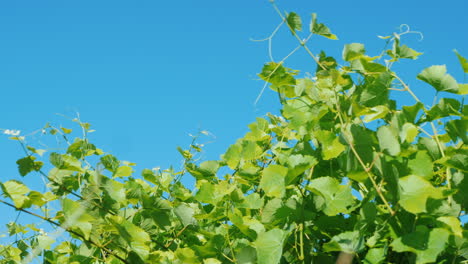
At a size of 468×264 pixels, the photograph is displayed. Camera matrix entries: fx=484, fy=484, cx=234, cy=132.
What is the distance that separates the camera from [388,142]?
3.11 feet

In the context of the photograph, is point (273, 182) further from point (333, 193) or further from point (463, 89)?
point (463, 89)

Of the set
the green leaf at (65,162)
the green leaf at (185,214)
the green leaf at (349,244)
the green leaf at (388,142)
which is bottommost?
the green leaf at (349,244)

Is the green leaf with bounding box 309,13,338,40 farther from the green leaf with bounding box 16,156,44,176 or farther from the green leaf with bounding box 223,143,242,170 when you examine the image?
the green leaf with bounding box 16,156,44,176

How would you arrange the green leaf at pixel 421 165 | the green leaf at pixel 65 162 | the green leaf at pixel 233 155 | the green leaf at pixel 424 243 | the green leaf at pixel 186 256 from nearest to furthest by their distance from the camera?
the green leaf at pixel 424 243 → the green leaf at pixel 421 165 → the green leaf at pixel 186 256 → the green leaf at pixel 65 162 → the green leaf at pixel 233 155

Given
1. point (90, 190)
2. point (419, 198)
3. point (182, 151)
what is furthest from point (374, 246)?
point (182, 151)

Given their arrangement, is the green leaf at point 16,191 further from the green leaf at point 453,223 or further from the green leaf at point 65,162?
the green leaf at point 453,223

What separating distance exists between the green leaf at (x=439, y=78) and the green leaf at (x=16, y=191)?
3.29 ft

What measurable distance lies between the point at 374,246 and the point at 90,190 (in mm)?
715

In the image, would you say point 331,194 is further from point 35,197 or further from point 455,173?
point 35,197

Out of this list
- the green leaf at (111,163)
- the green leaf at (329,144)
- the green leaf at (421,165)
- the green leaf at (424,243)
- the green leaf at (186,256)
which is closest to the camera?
the green leaf at (424,243)

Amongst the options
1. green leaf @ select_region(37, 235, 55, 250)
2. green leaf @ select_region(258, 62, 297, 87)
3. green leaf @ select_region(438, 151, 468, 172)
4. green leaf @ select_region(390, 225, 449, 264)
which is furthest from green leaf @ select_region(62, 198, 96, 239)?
green leaf @ select_region(438, 151, 468, 172)

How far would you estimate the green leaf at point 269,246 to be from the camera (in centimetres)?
101

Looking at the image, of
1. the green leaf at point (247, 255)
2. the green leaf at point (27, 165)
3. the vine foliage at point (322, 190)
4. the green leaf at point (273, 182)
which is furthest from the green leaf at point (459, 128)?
the green leaf at point (27, 165)

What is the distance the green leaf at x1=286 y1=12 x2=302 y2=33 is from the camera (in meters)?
1.19
